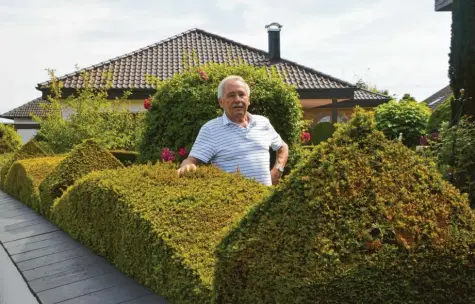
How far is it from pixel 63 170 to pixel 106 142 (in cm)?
543

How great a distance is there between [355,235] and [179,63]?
20.4 metres

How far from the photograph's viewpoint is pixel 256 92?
23.0ft

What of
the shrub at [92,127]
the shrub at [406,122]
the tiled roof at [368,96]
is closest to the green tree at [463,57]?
the shrub at [92,127]

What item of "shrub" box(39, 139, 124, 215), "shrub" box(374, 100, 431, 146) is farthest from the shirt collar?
"shrub" box(374, 100, 431, 146)

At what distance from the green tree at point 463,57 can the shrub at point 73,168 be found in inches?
173

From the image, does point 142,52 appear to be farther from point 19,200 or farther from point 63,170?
point 63,170

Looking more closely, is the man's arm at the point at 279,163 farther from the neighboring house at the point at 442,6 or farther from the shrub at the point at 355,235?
the neighboring house at the point at 442,6

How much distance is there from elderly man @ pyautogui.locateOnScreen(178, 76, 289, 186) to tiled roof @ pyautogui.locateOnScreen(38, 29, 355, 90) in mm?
15207

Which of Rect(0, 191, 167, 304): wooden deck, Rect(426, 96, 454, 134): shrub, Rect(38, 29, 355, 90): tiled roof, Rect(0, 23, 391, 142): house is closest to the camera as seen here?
Rect(0, 191, 167, 304): wooden deck

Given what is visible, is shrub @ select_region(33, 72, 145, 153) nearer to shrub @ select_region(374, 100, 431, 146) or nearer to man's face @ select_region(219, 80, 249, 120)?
shrub @ select_region(374, 100, 431, 146)

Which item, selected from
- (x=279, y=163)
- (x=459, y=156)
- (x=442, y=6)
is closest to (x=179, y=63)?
(x=442, y=6)

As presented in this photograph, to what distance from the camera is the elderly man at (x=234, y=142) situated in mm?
5070

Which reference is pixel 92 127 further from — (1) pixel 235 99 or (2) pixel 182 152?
(1) pixel 235 99

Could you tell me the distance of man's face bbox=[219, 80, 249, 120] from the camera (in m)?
5.07
